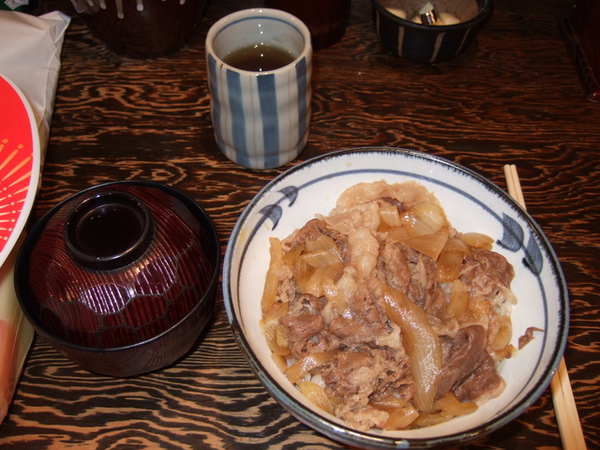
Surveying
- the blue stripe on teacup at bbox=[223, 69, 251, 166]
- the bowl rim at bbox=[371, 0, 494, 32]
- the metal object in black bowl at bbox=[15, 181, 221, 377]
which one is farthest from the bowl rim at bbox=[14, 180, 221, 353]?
the bowl rim at bbox=[371, 0, 494, 32]

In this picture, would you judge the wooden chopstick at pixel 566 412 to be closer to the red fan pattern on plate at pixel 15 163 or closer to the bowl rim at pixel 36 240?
the bowl rim at pixel 36 240

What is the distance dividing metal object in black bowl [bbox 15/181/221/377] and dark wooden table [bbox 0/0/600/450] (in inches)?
8.4

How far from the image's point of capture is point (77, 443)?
1423mm

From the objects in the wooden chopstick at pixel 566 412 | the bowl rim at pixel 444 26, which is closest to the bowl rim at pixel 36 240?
the wooden chopstick at pixel 566 412

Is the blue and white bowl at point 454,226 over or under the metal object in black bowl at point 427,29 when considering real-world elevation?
under

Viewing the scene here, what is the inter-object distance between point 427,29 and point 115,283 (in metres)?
1.61

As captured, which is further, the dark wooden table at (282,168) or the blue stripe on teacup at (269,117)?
the blue stripe on teacup at (269,117)

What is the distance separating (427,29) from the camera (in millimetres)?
2166

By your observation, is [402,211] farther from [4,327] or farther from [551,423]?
[4,327]

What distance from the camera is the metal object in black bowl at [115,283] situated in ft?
4.13

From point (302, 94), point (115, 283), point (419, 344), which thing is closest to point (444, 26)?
point (302, 94)

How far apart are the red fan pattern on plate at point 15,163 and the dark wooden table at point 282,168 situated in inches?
15.9

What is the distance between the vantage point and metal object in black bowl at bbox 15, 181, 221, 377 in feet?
4.13

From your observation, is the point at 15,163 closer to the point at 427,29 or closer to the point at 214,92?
the point at 214,92
